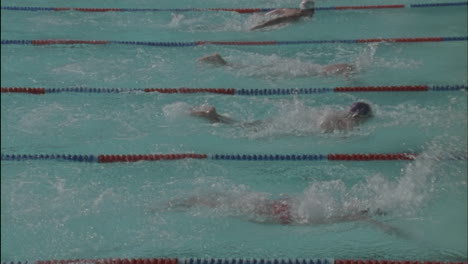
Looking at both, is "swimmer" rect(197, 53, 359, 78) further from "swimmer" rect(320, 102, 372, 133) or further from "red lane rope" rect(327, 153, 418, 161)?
"red lane rope" rect(327, 153, 418, 161)

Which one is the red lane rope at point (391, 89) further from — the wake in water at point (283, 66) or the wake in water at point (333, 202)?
the wake in water at point (333, 202)

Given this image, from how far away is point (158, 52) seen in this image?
6.71m

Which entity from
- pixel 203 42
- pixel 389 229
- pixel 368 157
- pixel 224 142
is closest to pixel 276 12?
pixel 203 42

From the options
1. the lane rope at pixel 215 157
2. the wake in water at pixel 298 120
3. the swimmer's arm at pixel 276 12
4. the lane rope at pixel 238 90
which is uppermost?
the swimmer's arm at pixel 276 12

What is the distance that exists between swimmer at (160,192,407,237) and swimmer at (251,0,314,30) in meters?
3.63

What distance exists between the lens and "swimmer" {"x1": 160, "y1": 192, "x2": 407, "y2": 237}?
12.8 feet

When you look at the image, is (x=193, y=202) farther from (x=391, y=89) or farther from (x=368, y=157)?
(x=391, y=89)

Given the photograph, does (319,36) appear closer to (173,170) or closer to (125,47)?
(125,47)

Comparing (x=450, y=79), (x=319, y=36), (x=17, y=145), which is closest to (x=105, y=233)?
(x=17, y=145)

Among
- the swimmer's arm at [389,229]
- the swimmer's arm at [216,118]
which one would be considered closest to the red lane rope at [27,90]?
the swimmer's arm at [216,118]

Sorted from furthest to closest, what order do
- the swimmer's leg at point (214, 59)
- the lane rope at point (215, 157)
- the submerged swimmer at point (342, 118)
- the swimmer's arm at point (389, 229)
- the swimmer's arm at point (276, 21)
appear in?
1. the swimmer's arm at point (276, 21)
2. the swimmer's leg at point (214, 59)
3. the submerged swimmer at point (342, 118)
4. the lane rope at point (215, 157)
5. the swimmer's arm at point (389, 229)

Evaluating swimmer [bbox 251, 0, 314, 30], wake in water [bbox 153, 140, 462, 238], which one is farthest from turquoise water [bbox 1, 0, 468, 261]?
swimmer [bbox 251, 0, 314, 30]

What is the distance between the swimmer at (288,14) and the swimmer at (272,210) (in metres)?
3.63

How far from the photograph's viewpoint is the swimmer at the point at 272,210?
3896 mm
